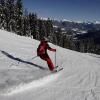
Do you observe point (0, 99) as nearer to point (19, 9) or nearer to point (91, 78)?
point (91, 78)

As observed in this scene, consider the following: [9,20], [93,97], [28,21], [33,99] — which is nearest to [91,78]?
[93,97]

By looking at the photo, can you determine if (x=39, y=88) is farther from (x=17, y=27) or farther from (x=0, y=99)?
(x=17, y=27)

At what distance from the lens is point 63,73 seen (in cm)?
1591

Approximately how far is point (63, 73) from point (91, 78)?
2054 millimetres

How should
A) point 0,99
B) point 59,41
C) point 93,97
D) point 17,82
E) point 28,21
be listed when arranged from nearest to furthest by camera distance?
point 0,99 → point 93,97 → point 17,82 → point 28,21 → point 59,41

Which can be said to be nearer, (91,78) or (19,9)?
(91,78)

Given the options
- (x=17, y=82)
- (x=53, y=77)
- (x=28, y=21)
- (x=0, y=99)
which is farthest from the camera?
(x=28, y=21)

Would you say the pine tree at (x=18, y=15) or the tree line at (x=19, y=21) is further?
the pine tree at (x=18, y=15)

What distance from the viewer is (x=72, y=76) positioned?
49.6 feet

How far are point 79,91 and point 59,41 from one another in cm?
10579

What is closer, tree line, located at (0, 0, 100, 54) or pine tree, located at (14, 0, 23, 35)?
tree line, located at (0, 0, 100, 54)

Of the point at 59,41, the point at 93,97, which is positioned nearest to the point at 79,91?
the point at 93,97

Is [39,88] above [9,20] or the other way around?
the other way around

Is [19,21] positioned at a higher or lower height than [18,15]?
lower
